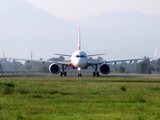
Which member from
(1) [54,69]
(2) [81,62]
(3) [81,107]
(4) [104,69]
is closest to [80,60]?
(2) [81,62]

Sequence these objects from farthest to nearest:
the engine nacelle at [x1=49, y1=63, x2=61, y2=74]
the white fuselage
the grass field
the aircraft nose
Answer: the engine nacelle at [x1=49, y1=63, x2=61, y2=74] < the white fuselage < the aircraft nose < the grass field

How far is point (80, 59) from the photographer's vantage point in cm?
6656

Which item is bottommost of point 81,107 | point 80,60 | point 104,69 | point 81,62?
point 81,107

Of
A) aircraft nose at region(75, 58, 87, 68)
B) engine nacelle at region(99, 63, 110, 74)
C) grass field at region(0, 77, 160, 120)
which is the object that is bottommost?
grass field at region(0, 77, 160, 120)

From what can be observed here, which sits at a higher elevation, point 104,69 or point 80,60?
point 80,60

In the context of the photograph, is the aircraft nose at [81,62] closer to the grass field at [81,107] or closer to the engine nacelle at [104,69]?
the engine nacelle at [104,69]

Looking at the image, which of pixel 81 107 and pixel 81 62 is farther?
pixel 81 62

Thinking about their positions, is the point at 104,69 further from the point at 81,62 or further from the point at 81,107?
the point at 81,107

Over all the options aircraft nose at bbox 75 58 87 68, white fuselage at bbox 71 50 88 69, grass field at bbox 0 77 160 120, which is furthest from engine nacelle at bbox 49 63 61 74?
grass field at bbox 0 77 160 120

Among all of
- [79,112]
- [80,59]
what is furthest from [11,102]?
[80,59]

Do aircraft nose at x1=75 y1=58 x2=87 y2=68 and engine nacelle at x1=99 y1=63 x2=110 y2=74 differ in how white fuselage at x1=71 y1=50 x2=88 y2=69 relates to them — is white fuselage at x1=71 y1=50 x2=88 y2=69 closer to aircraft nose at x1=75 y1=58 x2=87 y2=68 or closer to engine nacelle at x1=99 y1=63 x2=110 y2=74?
aircraft nose at x1=75 y1=58 x2=87 y2=68

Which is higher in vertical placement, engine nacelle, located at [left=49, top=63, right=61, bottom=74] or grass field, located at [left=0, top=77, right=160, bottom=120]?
engine nacelle, located at [left=49, top=63, right=61, bottom=74]

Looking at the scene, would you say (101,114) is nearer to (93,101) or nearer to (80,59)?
(93,101)

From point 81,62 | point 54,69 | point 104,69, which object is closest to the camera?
point 81,62
